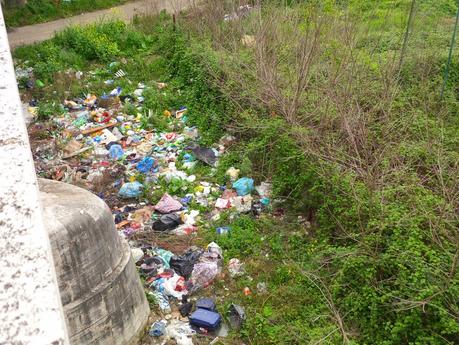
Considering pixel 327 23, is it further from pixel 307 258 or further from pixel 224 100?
pixel 307 258

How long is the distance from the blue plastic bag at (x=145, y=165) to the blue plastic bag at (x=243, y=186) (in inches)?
51.3

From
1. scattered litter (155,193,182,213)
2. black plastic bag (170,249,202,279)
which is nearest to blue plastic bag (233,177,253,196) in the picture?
scattered litter (155,193,182,213)

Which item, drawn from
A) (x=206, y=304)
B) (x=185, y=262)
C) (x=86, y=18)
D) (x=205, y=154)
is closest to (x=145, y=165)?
(x=205, y=154)

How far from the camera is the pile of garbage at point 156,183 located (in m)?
4.36

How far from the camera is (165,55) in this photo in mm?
9766

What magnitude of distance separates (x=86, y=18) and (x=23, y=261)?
1259 centimetres

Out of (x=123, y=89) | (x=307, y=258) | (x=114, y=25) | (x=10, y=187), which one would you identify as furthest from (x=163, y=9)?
(x=10, y=187)

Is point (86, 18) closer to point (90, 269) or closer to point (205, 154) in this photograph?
point (205, 154)

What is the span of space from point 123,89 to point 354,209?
19.2 ft

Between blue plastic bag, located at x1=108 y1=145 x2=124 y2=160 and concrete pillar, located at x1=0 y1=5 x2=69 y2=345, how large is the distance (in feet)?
18.2

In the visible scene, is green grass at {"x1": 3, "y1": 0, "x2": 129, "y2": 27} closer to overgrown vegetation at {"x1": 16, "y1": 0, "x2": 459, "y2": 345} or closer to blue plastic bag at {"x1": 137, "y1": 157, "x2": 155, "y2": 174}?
overgrown vegetation at {"x1": 16, "y1": 0, "x2": 459, "y2": 345}

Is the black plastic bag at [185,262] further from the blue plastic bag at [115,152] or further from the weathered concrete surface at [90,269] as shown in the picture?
the blue plastic bag at [115,152]

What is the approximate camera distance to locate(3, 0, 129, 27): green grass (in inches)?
464

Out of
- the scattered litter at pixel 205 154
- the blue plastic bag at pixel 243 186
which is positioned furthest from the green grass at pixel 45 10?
the blue plastic bag at pixel 243 186
